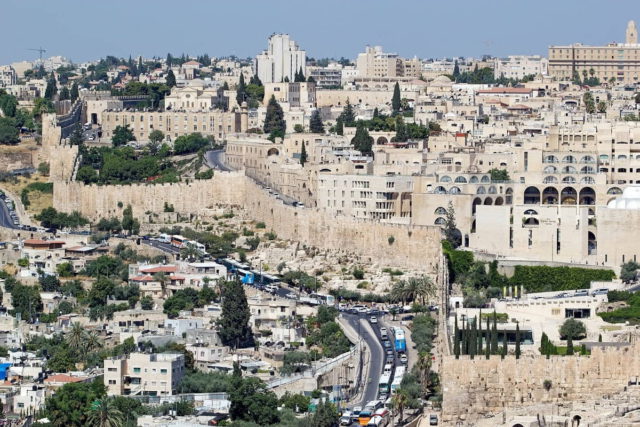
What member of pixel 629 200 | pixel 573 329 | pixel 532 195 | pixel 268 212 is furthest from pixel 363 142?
pixel 573 329

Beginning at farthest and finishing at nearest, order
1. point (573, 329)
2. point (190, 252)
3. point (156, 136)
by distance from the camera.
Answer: point (156, 136)
point (190, 252)
point (573, 329)

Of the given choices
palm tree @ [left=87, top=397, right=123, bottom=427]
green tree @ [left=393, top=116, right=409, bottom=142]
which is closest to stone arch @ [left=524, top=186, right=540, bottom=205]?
green tree @ [left=393, top=116, right=409, bottom=142]

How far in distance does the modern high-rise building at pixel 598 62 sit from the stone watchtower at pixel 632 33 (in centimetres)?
713

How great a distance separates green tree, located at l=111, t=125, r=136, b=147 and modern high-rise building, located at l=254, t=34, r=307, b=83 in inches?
896

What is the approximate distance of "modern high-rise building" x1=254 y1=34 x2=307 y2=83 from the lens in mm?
119375

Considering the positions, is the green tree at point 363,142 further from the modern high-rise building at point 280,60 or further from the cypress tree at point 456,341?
the modern high-rise building at point 280,60

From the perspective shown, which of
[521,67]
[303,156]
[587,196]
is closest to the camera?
[587,196]

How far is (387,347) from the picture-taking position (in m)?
56.2

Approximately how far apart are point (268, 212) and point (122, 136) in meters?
20.8

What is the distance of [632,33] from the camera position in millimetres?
136000

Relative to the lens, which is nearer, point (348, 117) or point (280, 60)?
point (348, 117)

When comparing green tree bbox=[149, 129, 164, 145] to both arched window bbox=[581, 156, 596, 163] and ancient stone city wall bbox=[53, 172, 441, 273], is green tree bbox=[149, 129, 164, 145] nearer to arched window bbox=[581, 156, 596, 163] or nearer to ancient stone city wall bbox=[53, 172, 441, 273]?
ancient stone city wall bbox=[53, 172, 441, 273]

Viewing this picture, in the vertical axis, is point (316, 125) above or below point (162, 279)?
above

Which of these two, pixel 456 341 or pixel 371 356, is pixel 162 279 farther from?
pixel 456 341
